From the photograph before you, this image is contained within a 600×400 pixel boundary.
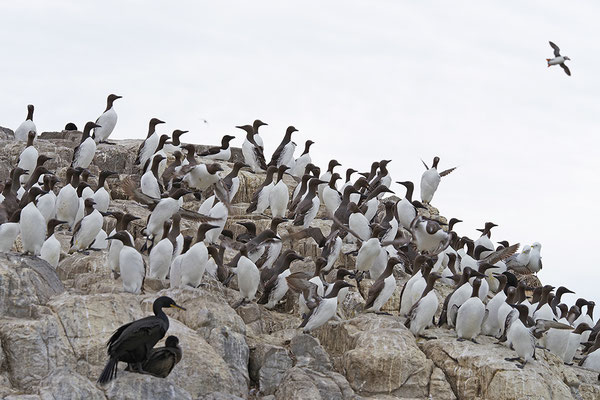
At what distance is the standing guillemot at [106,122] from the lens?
24375 millimetres

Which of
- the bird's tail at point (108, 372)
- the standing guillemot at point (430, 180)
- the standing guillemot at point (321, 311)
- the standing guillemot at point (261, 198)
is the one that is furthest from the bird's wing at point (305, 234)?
the bird's tail at point (108, 372)

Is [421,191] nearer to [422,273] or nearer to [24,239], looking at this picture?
[422,273]

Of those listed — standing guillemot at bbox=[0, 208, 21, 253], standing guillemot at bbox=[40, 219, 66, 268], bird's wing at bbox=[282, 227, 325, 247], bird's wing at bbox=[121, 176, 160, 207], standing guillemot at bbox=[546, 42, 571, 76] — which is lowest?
standing guillemot at bbox=[40, 219, 66, 268]

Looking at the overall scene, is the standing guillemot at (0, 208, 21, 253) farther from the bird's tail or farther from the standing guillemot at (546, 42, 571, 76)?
the standing guillemot at (546, 42, 571, 76)

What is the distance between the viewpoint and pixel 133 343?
11.3 metres

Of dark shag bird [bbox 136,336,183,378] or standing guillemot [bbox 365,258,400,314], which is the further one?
standing guillemot [bbox 365,258,400,314]

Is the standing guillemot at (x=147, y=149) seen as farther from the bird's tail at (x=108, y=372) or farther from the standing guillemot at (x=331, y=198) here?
the bird's tail at (x=108, y=372)

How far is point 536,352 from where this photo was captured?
16438 mm

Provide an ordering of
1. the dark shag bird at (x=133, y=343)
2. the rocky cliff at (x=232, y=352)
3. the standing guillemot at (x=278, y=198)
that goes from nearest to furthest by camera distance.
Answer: the dark shag bird at (x=133, y=343), the rocky cliff at (x=232, y=352), the standing guillemot at (x=278, y=198)

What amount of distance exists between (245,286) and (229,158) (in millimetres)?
10082

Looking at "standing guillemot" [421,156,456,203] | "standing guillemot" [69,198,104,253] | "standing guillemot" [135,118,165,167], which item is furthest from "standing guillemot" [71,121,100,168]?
"standing guillemot" [421,156,456,203]

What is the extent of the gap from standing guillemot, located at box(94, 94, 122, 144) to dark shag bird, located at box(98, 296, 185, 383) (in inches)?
523

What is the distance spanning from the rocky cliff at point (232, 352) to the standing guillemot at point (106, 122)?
22.8ft

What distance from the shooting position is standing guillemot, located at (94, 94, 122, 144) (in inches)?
960
